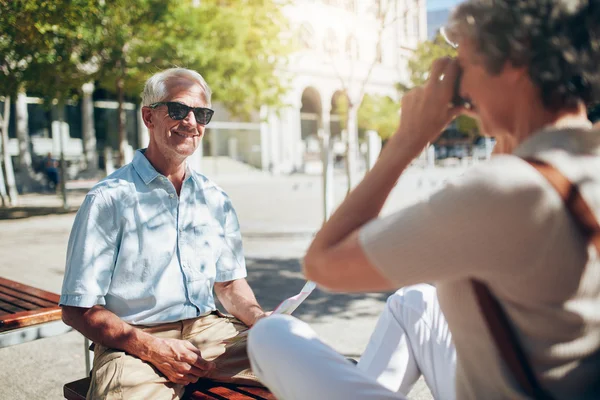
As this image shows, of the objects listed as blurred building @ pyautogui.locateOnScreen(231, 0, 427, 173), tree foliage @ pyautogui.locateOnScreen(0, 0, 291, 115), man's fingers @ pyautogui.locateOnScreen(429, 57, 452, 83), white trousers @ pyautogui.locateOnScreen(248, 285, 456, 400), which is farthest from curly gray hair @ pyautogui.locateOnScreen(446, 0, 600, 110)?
blurred building @ pyautogui.locateOnScreen(231, 0, 427, 173)

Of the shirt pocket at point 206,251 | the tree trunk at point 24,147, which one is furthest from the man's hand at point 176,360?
the tree trunk at point 24,147

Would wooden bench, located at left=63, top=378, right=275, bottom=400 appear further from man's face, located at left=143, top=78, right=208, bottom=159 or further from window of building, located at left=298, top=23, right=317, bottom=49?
window of building, located at left=298, top=23, right=317, bottom=49

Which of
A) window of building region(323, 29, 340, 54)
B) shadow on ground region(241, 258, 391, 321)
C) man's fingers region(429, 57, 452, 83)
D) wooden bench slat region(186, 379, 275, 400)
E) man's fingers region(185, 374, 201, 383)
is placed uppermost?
window of building region(323, 29, 340, 54)

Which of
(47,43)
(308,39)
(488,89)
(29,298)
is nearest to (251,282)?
(29,298)

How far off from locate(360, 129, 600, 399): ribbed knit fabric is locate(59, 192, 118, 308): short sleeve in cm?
132

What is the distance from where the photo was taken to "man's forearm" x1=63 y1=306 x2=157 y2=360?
2171 mm

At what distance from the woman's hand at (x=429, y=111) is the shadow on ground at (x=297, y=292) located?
13.2 ft

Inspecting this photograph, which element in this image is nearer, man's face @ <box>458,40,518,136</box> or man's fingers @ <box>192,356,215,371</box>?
man's face @ <box>458,40,518,136</box>

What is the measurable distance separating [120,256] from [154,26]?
1278 centimetres

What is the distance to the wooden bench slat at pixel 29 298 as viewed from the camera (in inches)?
121

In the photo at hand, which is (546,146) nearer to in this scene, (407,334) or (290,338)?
(290,338)

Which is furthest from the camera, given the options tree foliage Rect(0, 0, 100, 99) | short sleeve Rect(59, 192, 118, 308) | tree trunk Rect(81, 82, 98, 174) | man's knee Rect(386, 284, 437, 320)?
tree trunk Rect(81, 82, 98, 174)

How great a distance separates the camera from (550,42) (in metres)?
Answer: 1.18

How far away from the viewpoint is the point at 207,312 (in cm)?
257
